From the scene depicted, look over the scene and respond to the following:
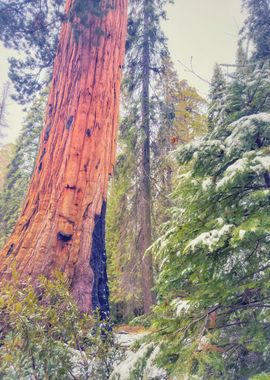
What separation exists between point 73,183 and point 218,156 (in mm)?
2524

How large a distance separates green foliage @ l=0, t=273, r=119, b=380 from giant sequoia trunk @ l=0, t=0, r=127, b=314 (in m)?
1.05

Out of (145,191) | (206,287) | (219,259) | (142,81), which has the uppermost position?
(142,81)

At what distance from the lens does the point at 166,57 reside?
9562mm

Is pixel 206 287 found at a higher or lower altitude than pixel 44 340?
higher

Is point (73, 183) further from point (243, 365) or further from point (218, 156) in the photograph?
point (243, 365)

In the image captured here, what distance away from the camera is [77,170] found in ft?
13.9

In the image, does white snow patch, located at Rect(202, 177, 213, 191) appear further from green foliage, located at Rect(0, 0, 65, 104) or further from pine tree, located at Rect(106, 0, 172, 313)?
pine tree, located at Rect(106, 0, 172, 313)

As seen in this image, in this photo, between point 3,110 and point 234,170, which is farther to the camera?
point 3,110

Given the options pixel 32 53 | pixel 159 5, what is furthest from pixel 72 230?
pixel 159 5

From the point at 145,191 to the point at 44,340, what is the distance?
5.92 m

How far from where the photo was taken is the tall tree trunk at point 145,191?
7035 mm

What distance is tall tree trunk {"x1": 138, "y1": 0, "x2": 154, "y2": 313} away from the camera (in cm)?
704

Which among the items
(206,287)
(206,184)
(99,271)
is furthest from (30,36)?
(206,287)

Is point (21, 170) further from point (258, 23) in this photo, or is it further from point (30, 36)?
point (258, 23)
